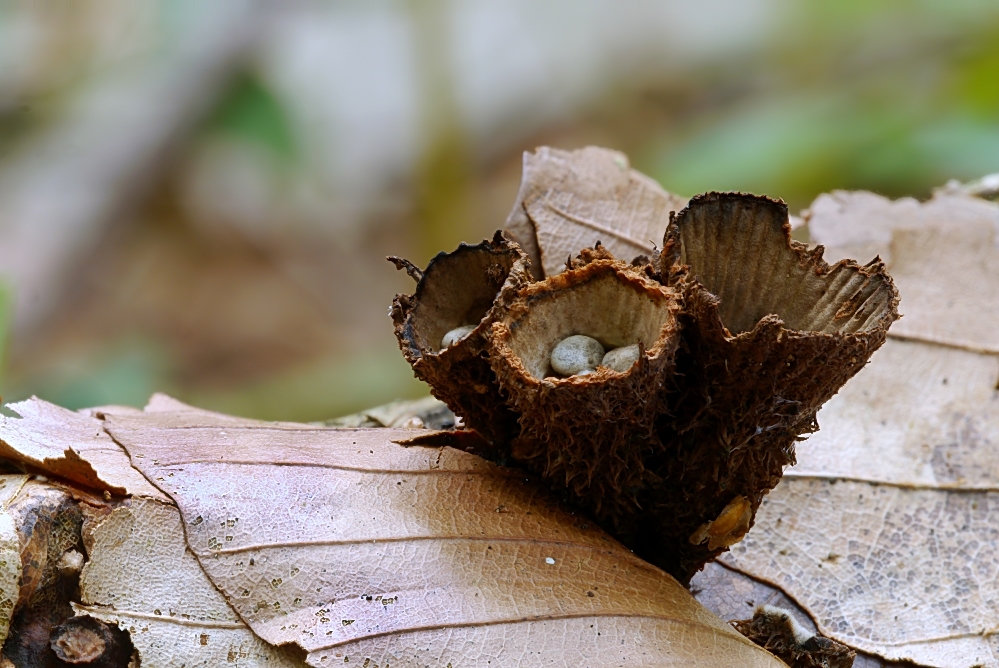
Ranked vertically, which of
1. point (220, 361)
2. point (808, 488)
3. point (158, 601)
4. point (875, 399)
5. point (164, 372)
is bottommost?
point (158, 601)

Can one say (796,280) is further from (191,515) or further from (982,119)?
(982,119)

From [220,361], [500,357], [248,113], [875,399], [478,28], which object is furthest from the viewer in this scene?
[478,28]

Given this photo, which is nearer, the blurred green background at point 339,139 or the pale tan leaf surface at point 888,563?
the pale tan leaf surface at point 888,563

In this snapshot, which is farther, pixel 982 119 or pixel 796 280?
pixel 982 119

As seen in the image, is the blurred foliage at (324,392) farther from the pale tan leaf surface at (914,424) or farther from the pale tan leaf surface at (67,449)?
the pale tan leaf surface at (67,449)

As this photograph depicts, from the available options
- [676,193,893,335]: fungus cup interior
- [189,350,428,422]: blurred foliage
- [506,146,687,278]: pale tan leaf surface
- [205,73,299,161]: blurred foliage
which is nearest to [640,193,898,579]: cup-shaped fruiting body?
[676,193,893,335]: fungus cup interior

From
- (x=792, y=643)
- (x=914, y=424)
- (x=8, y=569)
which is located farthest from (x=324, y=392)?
(x=792, y=643)

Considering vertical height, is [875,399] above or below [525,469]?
above

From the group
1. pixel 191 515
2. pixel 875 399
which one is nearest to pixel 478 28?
pixel 875 399

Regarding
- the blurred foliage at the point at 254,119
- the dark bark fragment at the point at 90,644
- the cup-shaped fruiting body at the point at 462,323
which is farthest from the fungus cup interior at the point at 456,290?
the blurred foliage at the point at 254,119
